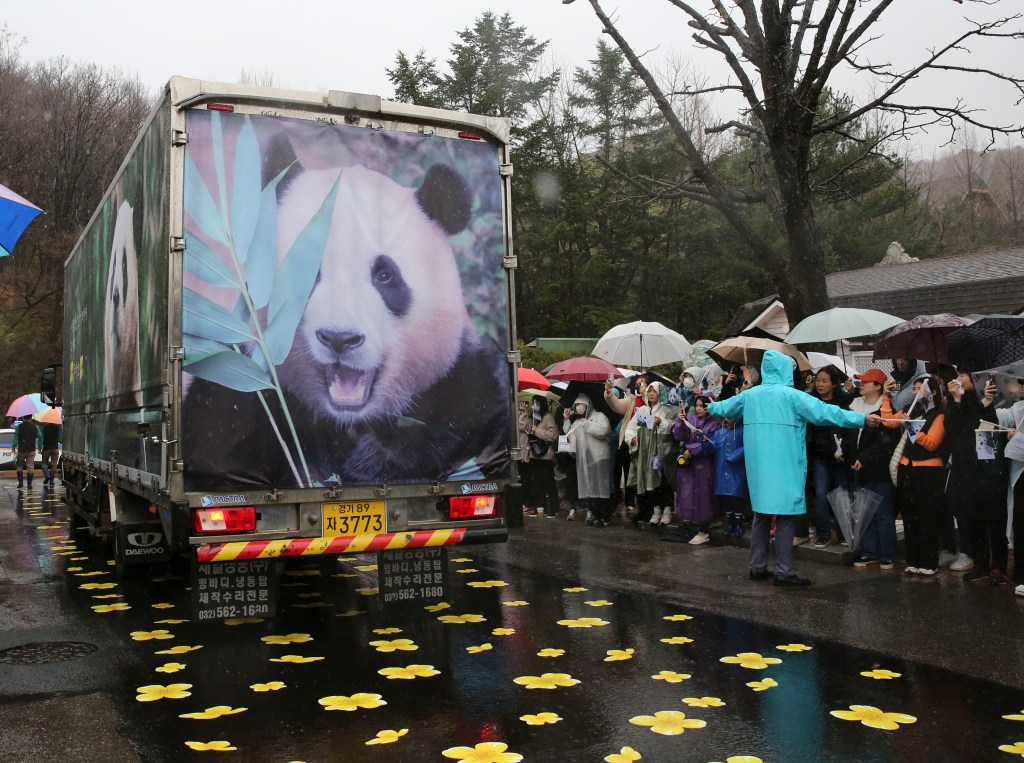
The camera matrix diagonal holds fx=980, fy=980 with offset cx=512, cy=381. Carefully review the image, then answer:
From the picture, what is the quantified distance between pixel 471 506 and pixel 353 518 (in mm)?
901

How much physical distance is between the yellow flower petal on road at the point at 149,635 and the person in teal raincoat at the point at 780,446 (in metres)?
4.91

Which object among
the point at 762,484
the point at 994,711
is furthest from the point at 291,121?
the point at 994,711

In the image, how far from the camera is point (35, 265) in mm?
41438

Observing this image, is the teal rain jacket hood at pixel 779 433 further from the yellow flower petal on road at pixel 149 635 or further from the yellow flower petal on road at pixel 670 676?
the yellow flower petal on road at pixel 149 635

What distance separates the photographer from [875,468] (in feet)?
30.0

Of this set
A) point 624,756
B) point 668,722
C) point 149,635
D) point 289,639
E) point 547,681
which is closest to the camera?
point 624,756

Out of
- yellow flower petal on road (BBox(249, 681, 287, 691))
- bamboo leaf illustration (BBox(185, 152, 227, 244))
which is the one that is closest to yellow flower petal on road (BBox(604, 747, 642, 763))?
yellow flower petal on road (BBox(249, 681, 287, 691))

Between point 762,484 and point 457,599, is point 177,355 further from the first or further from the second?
point 762,484

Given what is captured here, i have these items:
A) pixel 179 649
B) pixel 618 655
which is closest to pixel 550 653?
pixel 618 655

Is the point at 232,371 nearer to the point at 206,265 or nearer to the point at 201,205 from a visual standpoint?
the point at 206,265

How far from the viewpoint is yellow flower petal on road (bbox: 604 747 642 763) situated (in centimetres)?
436

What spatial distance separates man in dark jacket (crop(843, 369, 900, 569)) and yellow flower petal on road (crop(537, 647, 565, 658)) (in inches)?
162

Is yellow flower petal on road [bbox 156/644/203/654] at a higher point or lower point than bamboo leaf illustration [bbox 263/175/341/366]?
lower

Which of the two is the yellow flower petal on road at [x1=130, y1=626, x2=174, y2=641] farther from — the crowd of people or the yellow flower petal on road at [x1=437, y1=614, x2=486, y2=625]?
the crowd of people
